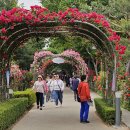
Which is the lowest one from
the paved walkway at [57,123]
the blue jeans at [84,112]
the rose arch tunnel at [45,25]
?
the paved walkway at [57,123]

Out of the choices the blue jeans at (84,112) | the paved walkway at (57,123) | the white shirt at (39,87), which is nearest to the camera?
the paved walkway at (57,123)

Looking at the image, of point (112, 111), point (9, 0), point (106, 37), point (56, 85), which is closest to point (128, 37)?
point (56, 85)

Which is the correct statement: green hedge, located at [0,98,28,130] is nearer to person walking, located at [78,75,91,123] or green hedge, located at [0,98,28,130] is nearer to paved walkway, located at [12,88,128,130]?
paved walkway, located at [12,88,128,130]

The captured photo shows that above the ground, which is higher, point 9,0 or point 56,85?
point 9,0

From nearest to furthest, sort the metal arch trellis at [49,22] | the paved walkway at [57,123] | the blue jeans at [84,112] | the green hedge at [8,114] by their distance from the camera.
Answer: the green hedge at [8,114], the paved walkway at [57,123], the metal arch trellis at [49,22], the blue jeans at [84,112]

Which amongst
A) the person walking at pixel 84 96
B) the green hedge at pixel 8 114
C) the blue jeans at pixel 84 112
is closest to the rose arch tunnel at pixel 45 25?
the person walking at pixel 84 96

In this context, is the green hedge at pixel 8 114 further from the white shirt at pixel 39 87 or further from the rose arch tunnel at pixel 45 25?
the white shirt at pixel 39 87

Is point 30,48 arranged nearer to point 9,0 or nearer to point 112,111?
point 9,0

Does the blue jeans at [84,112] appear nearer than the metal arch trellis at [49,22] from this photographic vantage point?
No

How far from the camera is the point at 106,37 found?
622 inches

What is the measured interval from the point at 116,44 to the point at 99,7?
14562 mm

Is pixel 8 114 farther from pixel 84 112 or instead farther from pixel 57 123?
pixel 84 112

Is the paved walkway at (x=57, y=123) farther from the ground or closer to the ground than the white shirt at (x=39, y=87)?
closer to the ground

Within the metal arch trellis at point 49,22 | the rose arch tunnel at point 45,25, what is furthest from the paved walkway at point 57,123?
the metal arch trellis at point 49,22
